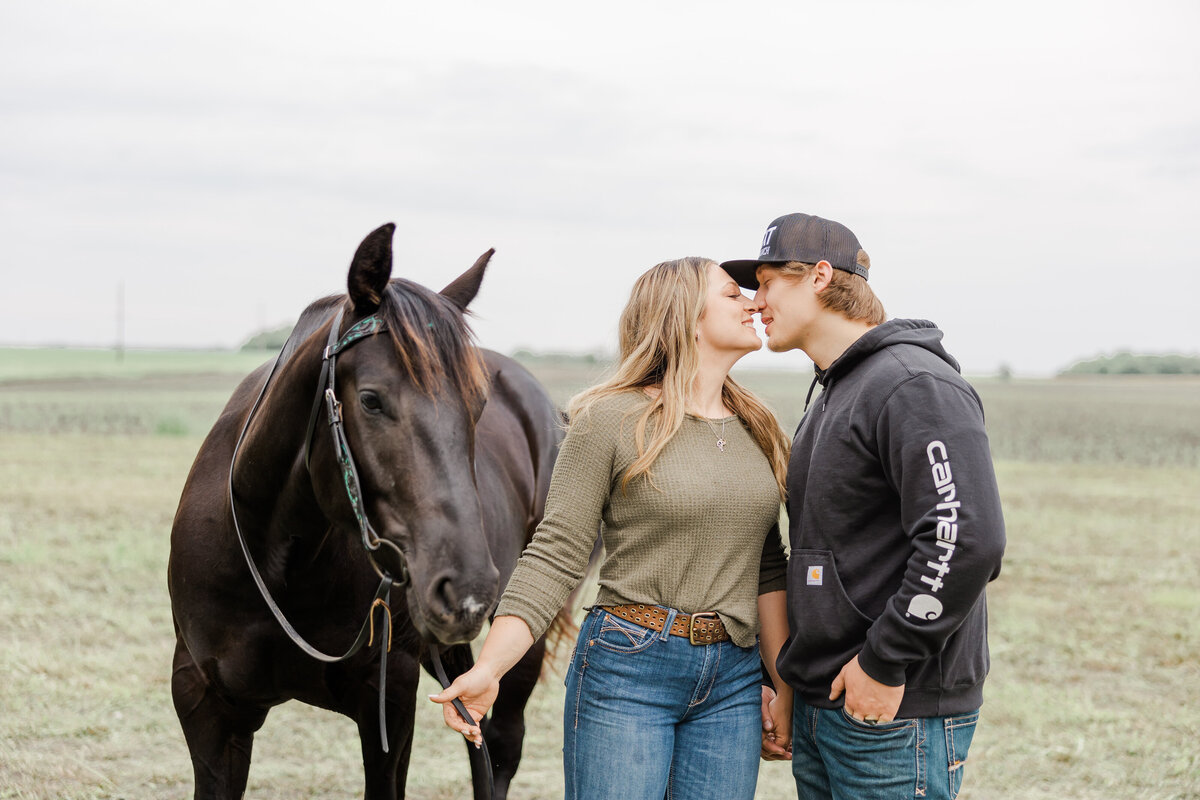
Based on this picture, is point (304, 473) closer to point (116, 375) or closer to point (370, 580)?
point (370, 580)

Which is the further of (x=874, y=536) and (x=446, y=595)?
(x=874, y=536)

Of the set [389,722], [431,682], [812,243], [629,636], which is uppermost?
→ [812,243]

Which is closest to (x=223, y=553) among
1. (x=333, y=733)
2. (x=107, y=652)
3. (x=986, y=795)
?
(x=333, y=733)

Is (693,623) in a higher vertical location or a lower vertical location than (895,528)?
lower

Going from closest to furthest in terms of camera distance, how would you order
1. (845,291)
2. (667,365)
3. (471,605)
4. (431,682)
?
(471,605) → (845,291) → (667,365) → (431,682)

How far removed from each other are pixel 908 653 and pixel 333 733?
397 centimetres

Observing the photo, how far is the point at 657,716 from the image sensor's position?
7.15 ft

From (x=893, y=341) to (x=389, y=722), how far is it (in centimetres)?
197

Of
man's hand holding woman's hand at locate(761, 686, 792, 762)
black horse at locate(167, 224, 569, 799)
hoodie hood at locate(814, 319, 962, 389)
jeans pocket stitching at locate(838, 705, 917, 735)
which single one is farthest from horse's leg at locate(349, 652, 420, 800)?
hoodie hood at locate(814, 319, 962, 389)

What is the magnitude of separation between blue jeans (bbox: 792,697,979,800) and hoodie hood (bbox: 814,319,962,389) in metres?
0.76

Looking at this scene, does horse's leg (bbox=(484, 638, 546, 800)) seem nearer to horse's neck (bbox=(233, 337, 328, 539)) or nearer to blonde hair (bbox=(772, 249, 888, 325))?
horse's neck (bbox=(233, 337, 328, 539))

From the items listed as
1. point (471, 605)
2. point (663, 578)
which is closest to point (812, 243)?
point (663, 578)

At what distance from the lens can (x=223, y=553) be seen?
283 centimetres

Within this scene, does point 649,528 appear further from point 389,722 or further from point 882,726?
point 389,722
